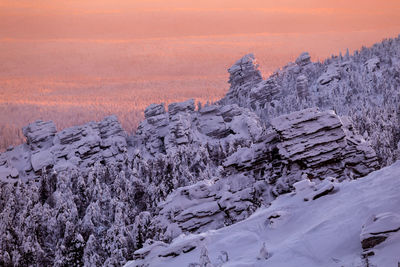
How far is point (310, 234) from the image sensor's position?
67.7 feet

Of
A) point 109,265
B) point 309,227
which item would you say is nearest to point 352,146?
point 309,227

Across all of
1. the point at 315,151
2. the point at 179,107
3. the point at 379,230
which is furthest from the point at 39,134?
the point at 379,230

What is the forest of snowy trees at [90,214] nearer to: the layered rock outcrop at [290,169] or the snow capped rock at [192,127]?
the layered rock outcrop at [290,169]

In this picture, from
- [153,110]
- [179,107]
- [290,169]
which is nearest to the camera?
[290,169]

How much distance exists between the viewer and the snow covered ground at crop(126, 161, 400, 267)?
18.0 metres

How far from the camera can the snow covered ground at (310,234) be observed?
18.0 meters

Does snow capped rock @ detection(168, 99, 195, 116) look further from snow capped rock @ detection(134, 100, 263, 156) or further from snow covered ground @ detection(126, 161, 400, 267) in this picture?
snow covered ground @ detection(126, 161, 400, 267)

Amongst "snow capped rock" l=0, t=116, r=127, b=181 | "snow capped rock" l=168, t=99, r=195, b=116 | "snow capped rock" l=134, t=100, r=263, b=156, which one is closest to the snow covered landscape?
"snow capped rock" l=0, t=116, r=127, b=181

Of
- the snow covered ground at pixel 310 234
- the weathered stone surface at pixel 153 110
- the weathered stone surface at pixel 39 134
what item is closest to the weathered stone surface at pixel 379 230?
the snow covered ground at pixel 310 234

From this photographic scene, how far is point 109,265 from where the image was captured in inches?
2240

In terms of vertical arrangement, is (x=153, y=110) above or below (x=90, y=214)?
above

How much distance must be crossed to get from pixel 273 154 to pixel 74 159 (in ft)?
298

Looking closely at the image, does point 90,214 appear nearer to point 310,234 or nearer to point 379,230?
point 310,234

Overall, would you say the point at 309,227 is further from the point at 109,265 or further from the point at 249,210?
the point at 109,265
